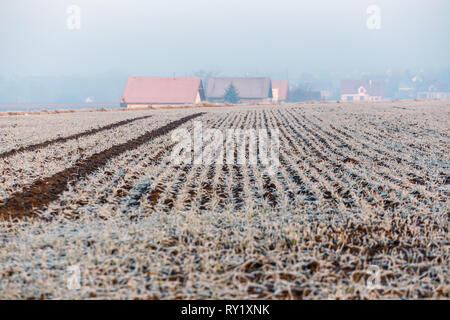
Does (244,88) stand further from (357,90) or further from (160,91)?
(357,90)

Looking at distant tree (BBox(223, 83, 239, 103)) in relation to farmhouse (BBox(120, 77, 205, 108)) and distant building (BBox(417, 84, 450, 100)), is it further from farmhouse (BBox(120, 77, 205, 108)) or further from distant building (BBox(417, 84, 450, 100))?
distant building (BBox(417, 84, 450, 100))

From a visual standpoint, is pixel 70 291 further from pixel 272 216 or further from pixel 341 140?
pixel 341 140

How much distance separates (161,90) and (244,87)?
2467cm

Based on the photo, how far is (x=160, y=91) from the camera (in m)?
74.3

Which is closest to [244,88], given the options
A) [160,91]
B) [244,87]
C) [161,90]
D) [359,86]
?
[244,87]

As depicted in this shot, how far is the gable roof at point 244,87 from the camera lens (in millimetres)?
92188

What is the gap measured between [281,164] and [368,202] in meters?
4.70

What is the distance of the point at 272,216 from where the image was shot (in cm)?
806

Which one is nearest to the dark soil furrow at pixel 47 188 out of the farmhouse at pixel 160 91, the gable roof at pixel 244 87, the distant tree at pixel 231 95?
the farmhouse at pixel 160 91

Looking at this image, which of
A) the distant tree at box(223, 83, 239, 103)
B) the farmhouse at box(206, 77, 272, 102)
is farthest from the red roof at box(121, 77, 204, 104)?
the farmhouse at box(206, 77, 272, 102)

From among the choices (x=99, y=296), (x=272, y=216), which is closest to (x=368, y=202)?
(x=272, y=216)

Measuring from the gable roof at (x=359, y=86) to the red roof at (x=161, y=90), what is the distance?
264ft

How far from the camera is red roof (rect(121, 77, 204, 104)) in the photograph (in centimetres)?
7281
